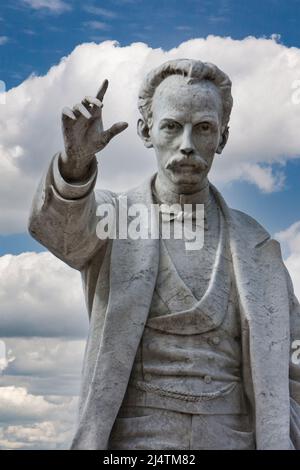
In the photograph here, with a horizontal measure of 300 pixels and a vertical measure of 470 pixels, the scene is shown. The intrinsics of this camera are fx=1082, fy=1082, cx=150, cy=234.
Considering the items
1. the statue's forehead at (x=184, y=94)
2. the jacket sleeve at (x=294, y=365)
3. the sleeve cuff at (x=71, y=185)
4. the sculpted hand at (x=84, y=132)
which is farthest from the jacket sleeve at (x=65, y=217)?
the jacket sleeve at (x=294, y=365)

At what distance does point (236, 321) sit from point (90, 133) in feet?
7.80

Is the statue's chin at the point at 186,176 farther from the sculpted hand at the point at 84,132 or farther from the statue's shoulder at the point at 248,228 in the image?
the sculpted hand at the point at 84,132

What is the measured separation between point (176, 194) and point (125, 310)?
1.40 m

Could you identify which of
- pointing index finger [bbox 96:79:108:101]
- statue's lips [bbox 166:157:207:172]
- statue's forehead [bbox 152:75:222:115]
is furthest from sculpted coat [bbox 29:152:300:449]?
statue's forehead [bbox 152:75:222:115]

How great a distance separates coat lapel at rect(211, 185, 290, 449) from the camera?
33.0 ft

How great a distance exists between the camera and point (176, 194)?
10758mm

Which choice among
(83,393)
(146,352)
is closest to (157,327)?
(146,352)

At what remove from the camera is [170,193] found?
10781 mm

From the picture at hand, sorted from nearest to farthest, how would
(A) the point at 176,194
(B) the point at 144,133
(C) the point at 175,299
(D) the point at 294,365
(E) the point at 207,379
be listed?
(E) the point at 207,379 < (C) the point at 175,299 < (D) the point at 294,365 < (A) the point at 176,194 < (B) the point at 144,133

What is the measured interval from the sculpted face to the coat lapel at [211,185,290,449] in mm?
Result: 776

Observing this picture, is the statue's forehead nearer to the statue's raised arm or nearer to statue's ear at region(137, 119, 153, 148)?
statue's ear at region(137, 119, 153, 148)

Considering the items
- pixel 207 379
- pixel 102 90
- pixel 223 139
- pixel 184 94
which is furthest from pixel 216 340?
pixel 102 90

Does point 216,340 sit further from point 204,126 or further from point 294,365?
point 204,126
